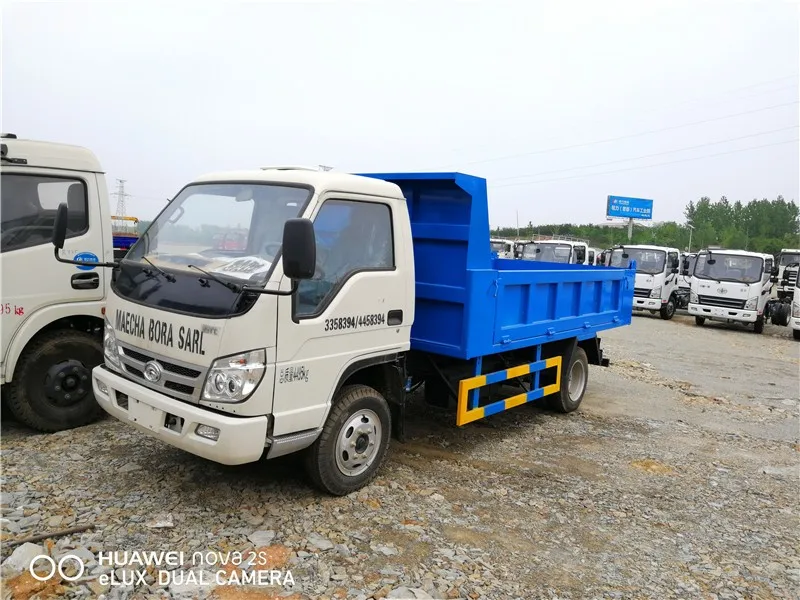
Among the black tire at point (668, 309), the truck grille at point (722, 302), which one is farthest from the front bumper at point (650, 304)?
the truck grille at point (722, 302)

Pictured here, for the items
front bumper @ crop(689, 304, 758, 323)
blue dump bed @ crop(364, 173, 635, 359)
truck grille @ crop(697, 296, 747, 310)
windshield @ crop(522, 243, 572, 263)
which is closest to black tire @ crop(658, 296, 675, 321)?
front bumper @ crop(689, 304, 758, 323)

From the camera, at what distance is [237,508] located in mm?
3799

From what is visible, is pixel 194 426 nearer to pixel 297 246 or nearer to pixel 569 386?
pixel 297 246

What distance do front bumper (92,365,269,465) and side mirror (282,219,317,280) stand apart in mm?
915

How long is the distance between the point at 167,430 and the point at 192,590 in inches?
36.7

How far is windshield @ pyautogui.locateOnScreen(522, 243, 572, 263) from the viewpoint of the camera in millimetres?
19484

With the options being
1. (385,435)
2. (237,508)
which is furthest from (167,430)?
(385,435)

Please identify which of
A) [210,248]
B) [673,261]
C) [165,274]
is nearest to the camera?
[165,274]

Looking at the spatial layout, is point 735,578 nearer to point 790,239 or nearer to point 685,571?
point 685,571

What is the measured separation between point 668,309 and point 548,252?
421 cm

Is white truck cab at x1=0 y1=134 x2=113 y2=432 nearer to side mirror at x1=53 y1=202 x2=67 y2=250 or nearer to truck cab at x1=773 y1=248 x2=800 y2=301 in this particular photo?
side mirror at x1=53 y1=202 x2=67 y2=250

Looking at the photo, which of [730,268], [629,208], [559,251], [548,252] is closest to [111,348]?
[730,268]

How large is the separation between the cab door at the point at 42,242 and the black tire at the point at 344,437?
266 cm

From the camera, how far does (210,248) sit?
383 cm
